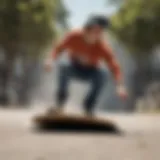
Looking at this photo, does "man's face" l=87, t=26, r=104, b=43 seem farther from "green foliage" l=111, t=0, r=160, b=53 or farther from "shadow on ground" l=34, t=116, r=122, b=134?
"shadow on ground" l=34, t=116, r=122, b=134

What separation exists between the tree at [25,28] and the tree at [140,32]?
14 centimetres

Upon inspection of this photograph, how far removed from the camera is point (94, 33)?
0.97 meters

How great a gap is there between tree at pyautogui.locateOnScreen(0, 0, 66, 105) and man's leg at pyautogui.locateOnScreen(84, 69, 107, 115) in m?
0.12

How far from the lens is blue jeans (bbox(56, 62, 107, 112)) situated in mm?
975

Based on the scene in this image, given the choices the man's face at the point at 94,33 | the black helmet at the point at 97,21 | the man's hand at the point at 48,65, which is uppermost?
the black helmet at the point at 97,21

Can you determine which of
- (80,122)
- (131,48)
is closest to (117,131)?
(80,122)

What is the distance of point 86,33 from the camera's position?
97 cm

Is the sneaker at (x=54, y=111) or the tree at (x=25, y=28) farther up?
the tree at (x=25, y=28)

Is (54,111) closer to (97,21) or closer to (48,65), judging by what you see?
(48,65)

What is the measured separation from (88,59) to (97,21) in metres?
0.08

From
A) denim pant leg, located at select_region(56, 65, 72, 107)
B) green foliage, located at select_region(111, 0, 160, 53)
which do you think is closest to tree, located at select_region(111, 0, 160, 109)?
green foliage, located at select_region(111, 0, 160, 53)

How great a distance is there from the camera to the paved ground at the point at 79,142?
874 mm

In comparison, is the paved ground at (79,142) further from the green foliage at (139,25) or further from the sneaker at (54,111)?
the green foliage at (139,25)

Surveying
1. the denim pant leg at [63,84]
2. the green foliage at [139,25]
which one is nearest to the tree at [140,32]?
the green foliage at [139,25]
